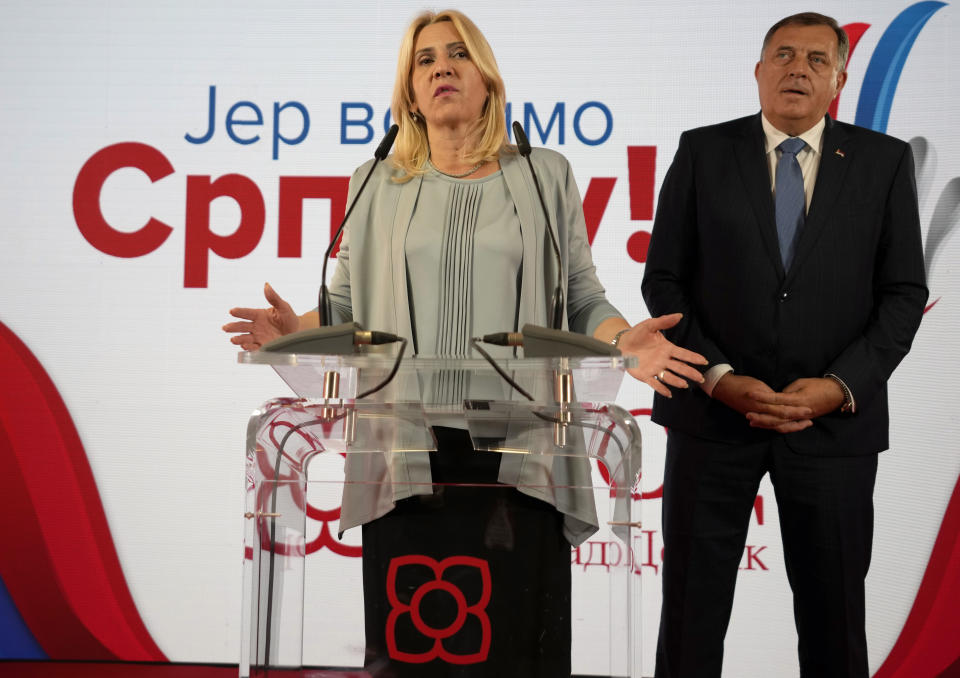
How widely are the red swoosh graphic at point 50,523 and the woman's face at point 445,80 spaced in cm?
194

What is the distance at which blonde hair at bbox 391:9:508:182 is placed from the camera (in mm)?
1766

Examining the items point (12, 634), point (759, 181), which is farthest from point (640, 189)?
point (12, 634)

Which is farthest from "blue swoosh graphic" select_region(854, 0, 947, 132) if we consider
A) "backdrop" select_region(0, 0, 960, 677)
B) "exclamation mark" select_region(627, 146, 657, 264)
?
"exclamation mark" select_region(627, 146, 657, 264)

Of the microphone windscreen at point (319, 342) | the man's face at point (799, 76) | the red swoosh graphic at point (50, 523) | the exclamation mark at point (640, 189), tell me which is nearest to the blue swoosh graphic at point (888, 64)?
the exclamation mark at point (640, 189)

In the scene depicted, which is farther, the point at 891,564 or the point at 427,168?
the point at 891,564

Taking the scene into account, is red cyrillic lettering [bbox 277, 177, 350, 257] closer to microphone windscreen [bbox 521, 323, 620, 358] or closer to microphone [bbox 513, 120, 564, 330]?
microphone [bbox 513, 120, 564, 330]

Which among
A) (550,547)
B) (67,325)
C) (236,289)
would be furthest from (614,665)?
(67,325)

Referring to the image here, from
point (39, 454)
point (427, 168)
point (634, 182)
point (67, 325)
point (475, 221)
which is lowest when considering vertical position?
point (39, 454)

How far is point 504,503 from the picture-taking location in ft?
3.43

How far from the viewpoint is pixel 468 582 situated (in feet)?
3.38

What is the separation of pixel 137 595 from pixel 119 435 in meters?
0.52

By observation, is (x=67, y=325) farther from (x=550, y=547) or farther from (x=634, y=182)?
(x=550, y=547)

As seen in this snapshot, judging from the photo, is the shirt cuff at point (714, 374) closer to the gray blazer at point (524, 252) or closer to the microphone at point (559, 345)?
the gray blazer at point (524, 252)

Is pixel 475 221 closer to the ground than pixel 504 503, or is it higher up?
higher up
